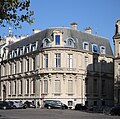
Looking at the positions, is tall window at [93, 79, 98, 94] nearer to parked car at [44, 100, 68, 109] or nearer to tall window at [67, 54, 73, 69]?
tall window at [67, 54, 73, 69]

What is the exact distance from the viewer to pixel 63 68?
212 feet

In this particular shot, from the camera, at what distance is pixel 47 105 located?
5972 centimetres

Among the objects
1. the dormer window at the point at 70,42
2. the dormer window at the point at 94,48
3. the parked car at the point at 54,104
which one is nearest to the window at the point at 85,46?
the dormer window at the point at 94,48

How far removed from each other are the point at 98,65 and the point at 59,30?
11.6 metres

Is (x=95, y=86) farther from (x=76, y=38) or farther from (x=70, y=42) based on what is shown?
(x=70, y=42)

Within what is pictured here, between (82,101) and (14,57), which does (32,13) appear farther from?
(14,57)

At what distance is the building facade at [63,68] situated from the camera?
213ft

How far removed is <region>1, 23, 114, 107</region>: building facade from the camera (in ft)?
213

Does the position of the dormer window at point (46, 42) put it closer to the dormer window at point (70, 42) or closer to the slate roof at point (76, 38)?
the slate roof at point (76, 38)

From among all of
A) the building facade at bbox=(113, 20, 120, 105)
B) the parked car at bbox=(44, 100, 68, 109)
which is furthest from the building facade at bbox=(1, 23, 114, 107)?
the building facade at bbox=(113, 20, 120, 105)

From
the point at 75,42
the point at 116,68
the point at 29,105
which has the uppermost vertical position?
the point at 75,42

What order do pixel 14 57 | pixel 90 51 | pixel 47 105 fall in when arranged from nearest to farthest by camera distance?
pixel 47 105
pixel 90 51
pixel 14 57

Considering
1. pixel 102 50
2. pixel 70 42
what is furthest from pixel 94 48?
pixel 70 42

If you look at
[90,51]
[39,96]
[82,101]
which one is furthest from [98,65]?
[39,96]
